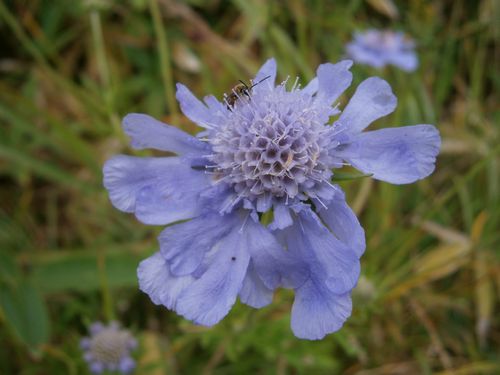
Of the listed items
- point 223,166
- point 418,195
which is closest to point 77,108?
point 418,195

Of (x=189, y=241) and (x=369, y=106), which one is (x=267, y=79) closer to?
(x=369, y=106)

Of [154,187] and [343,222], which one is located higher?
[154,187]

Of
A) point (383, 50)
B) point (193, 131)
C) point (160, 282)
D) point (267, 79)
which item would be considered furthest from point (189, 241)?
point (383, 50)

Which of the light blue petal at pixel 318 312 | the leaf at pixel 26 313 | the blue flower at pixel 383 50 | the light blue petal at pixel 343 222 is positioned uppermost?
the light blue petal at pixel 343 222

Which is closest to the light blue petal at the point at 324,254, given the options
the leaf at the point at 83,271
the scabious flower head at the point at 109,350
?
the scabious flower head at the point at 109,350

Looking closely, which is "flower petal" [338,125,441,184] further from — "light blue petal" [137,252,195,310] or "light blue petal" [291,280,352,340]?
"light blue petal" [137,252,195,310]

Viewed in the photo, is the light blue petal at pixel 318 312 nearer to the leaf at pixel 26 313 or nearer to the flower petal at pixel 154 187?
the flower petal at pixel 154 187

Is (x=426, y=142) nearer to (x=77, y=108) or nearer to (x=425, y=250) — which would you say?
(x=425, y=250)
